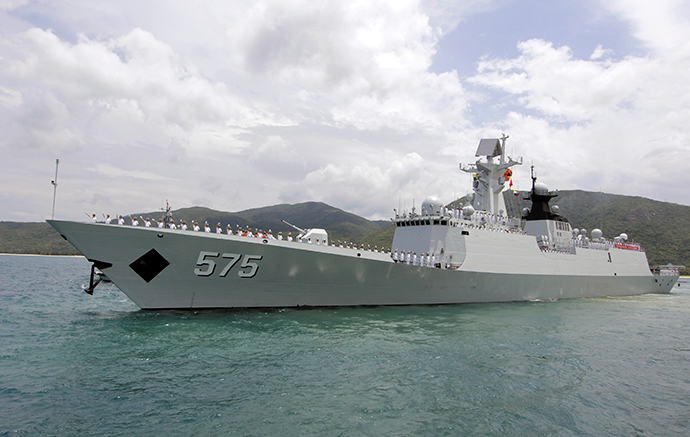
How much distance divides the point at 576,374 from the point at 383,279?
7551mm

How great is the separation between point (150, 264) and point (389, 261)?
8.06 meters

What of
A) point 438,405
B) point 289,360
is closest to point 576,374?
point 438,405

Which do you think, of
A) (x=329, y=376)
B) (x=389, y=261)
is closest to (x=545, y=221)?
(x=389, y=261)

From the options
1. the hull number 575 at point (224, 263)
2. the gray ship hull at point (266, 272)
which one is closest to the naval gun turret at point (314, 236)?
the gray ship hull at point (266, 272)

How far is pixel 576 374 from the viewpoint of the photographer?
7.95 metres

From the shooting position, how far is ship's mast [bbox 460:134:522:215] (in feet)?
70.8

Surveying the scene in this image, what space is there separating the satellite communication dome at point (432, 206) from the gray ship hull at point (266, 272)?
1812 mm

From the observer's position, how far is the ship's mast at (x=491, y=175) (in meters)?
21.6

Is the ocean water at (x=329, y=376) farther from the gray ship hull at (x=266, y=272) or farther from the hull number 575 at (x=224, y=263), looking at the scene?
the hull number 575 at (x=224, y=263)

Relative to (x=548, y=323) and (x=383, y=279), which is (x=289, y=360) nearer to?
(x=383, y=279)

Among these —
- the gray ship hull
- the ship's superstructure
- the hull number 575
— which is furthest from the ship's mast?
the hull number 575

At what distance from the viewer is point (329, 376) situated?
7.23 metres

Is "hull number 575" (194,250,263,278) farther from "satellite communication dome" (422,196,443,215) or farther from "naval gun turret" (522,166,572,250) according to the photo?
"naval gun turret" (522,166,572,250)

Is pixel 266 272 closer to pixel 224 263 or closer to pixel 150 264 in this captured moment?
pixel 224 263
